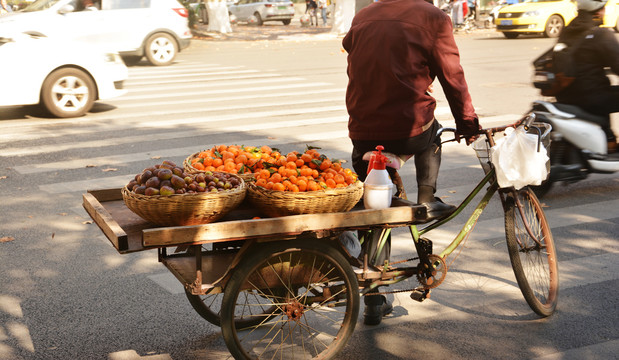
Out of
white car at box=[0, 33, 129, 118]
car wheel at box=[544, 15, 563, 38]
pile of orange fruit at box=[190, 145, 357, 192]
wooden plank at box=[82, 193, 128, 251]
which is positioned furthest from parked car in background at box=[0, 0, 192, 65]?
car wheel at box=[544, 15, 563, 38]

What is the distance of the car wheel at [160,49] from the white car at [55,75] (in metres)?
6.31

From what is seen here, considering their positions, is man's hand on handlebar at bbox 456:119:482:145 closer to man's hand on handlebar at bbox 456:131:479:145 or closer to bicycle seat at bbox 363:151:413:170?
man's hand on handlebar at bbox 456:131:479:145

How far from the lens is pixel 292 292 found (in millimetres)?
3801

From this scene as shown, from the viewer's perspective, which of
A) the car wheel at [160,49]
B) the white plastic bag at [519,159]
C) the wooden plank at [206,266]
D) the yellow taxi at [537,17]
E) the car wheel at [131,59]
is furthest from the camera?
the yellow taxi at [537,17]

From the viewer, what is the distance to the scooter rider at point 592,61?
22.3 ft

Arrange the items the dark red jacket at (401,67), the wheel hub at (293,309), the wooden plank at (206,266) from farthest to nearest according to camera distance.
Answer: the dark red jacket at (401,67) < the wheel hub at (293,309) < the wooden plank at (206,266)

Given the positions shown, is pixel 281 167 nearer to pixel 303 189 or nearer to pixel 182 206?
pixel 303 189

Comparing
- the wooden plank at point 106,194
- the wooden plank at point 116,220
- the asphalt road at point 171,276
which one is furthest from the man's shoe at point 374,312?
the wooden plank at point 106,194

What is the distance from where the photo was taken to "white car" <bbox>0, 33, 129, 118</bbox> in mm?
11102

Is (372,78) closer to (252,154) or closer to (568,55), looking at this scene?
(252,154)

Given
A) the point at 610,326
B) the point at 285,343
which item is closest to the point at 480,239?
the point at 610,326

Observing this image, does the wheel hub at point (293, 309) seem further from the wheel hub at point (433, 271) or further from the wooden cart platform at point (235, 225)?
the wheel hub at point (433, 271)

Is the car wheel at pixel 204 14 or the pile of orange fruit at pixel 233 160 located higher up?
the car wheel at pixel 204 14

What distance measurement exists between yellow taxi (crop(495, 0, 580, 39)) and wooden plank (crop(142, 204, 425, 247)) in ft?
→ 74.7
